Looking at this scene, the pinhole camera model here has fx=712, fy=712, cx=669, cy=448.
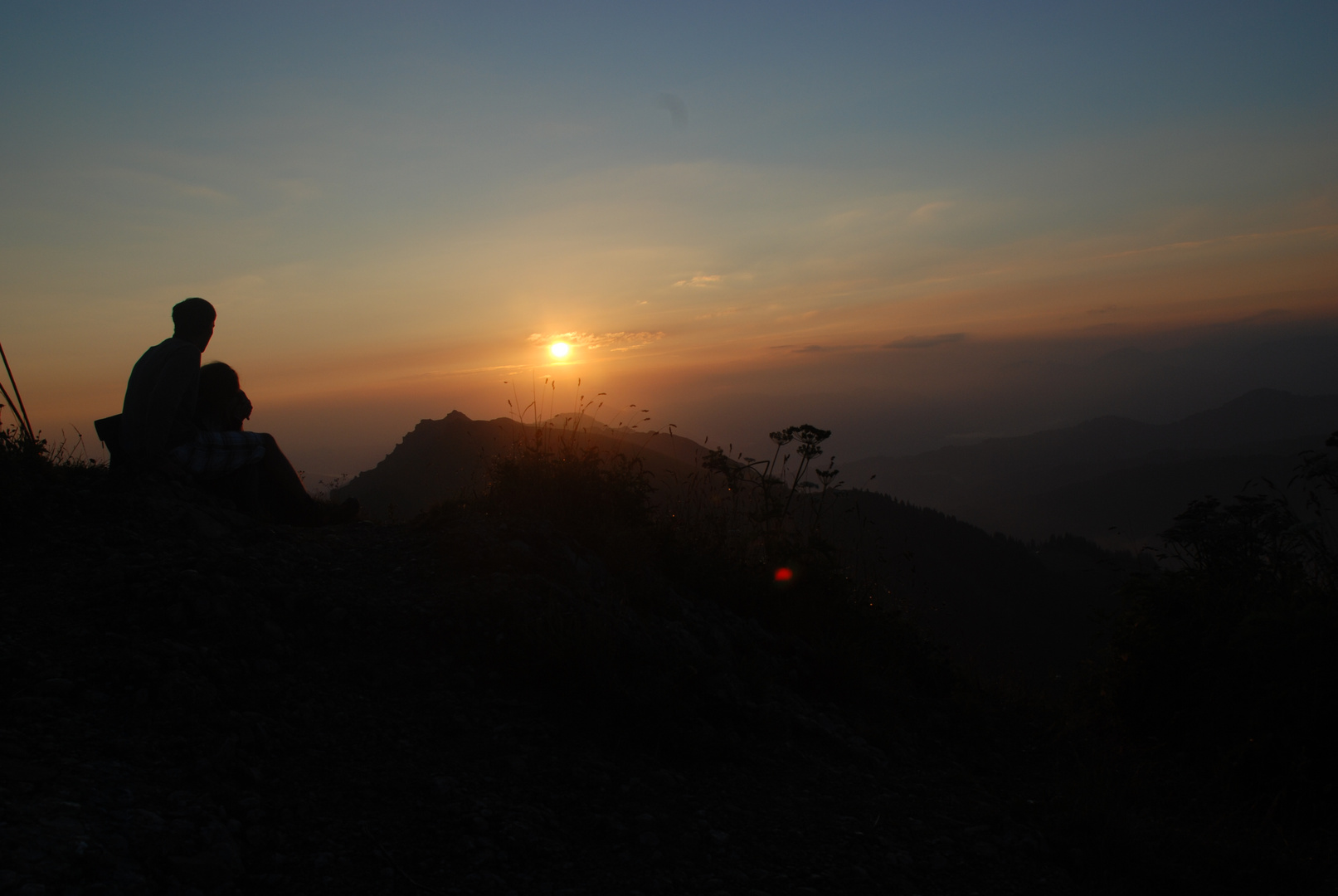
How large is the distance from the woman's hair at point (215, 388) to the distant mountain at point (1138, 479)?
23.8 feet

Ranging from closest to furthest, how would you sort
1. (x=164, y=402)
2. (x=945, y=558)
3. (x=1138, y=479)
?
1. (x=164, y=402)
2. (x=945, y=558)
3. (x=1138, y=479)

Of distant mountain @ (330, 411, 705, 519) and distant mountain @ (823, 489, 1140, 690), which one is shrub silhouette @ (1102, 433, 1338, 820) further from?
distant mountain @ (823, 489, 1140, 690)

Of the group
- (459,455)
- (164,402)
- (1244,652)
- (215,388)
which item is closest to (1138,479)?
(459,455)

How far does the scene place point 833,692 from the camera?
4.62m

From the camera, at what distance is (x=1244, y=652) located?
393 centimetres

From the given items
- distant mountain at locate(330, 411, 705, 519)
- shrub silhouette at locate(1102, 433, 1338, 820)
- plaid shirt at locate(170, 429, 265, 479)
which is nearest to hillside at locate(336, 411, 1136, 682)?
distant mountain at locate(330, 411, 705, 519)

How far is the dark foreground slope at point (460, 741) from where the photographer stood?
2.28m

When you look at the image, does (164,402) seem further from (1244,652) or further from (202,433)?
(1244,652)

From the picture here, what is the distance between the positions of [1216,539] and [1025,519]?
12033 cm

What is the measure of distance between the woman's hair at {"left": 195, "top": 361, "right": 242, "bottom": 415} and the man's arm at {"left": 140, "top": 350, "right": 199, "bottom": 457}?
20.3 inches

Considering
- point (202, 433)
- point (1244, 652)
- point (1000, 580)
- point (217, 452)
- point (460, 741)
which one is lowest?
point (1000, 580)

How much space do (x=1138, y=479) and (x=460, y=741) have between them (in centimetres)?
12121

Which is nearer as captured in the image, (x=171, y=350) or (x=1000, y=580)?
(x=171, y=350)

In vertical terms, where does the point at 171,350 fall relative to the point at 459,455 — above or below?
above
